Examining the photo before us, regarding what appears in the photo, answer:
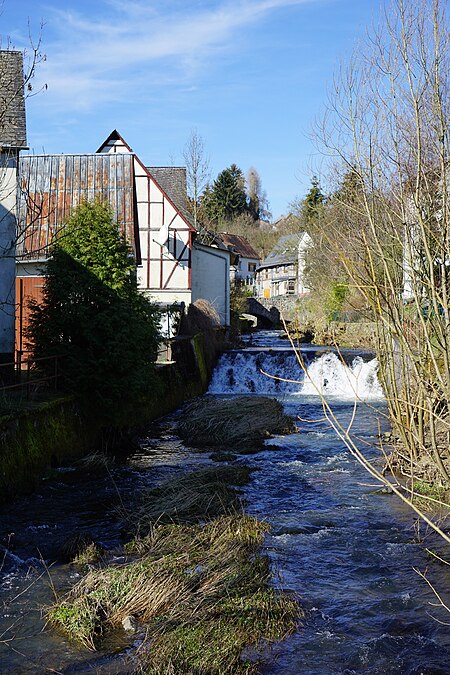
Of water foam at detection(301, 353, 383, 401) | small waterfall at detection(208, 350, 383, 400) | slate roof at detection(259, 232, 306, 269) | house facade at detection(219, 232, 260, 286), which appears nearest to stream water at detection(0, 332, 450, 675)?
water foam at detection(301, 353, 383, 401)

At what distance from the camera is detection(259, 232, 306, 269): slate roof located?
60372 millimetres

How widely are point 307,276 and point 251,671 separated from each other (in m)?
39.0

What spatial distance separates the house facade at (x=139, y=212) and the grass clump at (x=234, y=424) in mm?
6188

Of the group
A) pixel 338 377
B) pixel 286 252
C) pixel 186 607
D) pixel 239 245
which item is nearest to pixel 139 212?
pixel 338 377

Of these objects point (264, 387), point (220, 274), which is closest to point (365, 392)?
point (264, 387)

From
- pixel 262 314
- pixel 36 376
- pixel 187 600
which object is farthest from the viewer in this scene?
pixel 262 314

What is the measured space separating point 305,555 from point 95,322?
21.7 feet

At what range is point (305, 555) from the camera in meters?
8.12

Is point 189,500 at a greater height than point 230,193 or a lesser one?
lesser

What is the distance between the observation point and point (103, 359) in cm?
1301

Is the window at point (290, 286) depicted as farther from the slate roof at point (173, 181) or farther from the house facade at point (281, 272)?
the slate roof at point (173, 181)

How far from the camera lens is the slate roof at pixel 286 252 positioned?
60372 millimetres

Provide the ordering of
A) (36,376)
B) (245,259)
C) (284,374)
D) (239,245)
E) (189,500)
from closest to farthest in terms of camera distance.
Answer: (189,500)
(36,376)
(284,374)
(239,245)
(245,259)

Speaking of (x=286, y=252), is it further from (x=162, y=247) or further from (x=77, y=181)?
(x=77, y=181)
